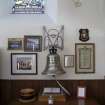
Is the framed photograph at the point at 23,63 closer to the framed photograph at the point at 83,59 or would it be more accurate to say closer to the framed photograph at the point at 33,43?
the framed photograph at the point at 33,43

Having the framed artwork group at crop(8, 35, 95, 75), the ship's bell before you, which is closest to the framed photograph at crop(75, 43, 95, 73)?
the framed artwork group at crop(8, 35, 95, 75)

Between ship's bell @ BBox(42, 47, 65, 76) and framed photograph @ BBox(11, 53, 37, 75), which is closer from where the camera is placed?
ship's bell @ BBox(42, 47, 65, 76)

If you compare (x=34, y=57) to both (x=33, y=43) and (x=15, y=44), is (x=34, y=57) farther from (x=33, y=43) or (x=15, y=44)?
(x=15, y=44)

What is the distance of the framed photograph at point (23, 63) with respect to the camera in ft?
10.2

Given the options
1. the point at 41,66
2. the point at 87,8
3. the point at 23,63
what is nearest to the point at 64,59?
the point at 41,66

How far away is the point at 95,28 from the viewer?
314cm

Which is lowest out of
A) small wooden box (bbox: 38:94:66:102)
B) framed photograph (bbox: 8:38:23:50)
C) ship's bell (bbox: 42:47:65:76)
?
small wooden box (bbox: 38:94:66:102)

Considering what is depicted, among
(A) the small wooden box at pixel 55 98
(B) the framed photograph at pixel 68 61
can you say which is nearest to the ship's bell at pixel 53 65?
(B) the framed photograph at pixel 68 61

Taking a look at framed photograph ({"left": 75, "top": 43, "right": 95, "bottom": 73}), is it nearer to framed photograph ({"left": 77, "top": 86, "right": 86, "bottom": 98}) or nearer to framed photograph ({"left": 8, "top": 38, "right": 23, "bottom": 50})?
framed photograph ({"left": 77, "top": 86, "right": 86, "bottom": 98})

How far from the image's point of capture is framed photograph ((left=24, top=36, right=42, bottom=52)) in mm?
3119

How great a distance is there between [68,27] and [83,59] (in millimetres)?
454

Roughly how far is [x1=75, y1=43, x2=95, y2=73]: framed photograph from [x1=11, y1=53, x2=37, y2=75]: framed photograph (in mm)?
538

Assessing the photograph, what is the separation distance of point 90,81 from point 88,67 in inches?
7.2

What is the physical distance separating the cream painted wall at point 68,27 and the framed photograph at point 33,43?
0.19 feet
